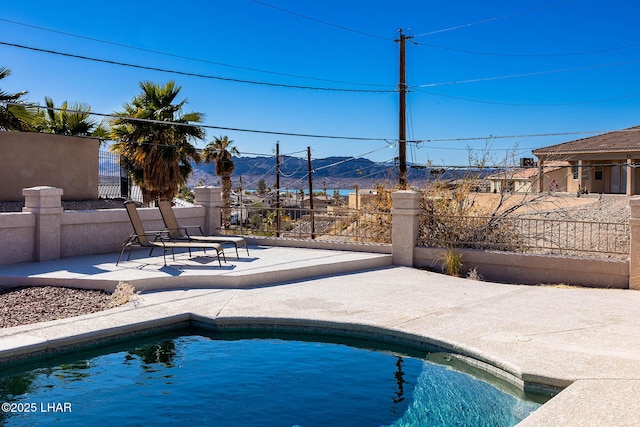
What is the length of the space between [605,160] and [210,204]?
101 feet

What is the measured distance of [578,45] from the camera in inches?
1075

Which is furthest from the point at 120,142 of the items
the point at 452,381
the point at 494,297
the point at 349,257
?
the point at 452,381

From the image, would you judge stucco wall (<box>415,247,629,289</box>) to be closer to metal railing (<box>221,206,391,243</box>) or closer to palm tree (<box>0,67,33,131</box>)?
metal railing (<box>221,206,391,243</box>)

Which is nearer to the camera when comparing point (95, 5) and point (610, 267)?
point (610, 267)

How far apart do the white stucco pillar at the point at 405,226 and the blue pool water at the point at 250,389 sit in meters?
5.58

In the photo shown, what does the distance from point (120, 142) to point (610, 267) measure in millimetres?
19721

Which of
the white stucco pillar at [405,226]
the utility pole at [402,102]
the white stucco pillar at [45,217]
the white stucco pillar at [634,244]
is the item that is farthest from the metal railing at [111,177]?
the white stucco pillar at [634,244]

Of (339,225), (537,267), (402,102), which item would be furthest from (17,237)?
(402,102)

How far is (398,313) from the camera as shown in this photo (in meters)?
8.09

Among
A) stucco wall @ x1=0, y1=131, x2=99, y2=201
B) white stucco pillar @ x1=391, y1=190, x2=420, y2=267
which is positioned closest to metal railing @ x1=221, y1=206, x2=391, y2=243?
white stucco pillar @ x1=391, y1=190, x2=420, y2=267

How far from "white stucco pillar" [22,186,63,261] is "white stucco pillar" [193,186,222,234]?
408cm

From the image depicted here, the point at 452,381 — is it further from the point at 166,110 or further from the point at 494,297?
the point at 166,110

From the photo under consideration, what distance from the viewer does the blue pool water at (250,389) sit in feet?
16.8

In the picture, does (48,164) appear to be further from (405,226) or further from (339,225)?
(405,226)
